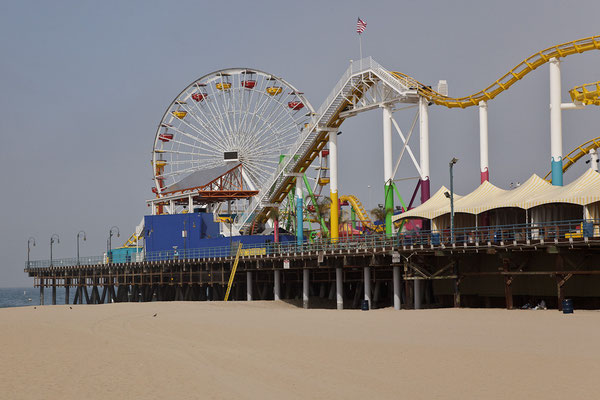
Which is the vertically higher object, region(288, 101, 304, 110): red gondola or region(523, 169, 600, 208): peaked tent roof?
region(288, 101, 304, 110): red gondola

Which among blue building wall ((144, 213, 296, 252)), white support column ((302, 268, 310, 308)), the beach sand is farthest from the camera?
blue building wall ((144, 213, 296, 252))

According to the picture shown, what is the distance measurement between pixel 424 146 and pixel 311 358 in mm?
31499

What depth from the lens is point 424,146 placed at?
5244cm

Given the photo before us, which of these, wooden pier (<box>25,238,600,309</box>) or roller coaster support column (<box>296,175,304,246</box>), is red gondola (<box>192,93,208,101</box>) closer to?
wooden pier (<box>25,238,600,309</box>)

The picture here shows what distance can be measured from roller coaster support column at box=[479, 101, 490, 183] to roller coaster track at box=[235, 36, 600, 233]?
767mm

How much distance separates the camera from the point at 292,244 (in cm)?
6322

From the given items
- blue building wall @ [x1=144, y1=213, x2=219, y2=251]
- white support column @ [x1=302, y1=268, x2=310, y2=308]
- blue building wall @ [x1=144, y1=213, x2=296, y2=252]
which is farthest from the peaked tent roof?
blue building wall @ [x1=144, y1=213, x2=219, y2=251]

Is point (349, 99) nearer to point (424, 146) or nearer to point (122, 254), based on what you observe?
point (424, 146)

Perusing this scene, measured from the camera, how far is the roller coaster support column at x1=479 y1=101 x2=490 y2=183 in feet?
162

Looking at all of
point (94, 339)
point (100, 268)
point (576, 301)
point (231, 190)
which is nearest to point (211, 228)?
point (231, 190)

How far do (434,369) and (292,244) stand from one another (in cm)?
4297

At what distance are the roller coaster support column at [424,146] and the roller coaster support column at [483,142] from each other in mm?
3716

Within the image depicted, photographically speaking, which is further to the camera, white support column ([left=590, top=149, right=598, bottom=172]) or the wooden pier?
white support column ([left=590, top=149, right=598, bottom=172])

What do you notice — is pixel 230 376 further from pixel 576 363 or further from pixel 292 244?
pixel 292 244
